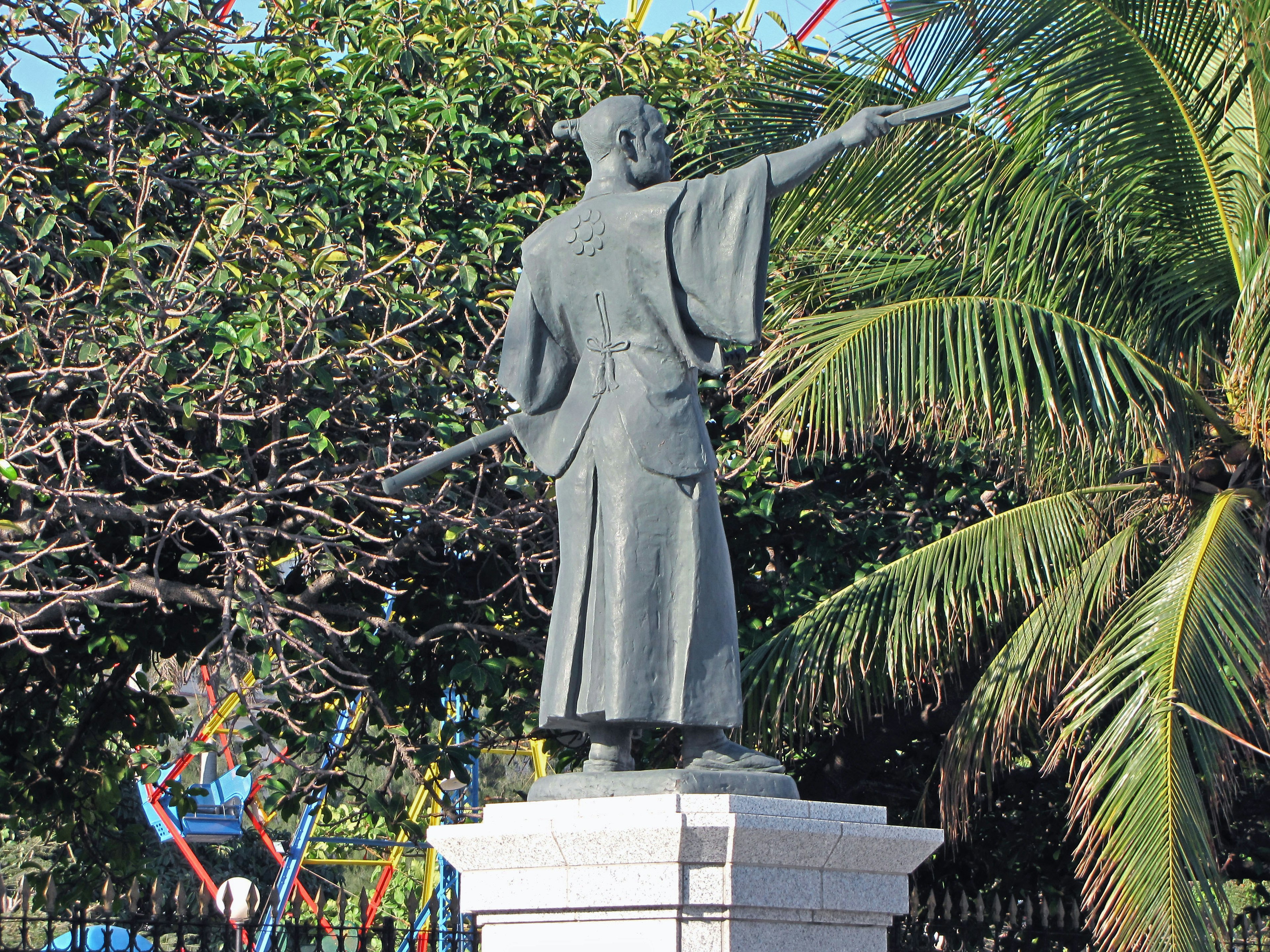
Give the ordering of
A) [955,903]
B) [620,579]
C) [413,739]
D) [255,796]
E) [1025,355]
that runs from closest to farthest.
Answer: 1. [620,579]
2. [1025,355]
3. [413,739]
4. [955,903]
5. [255,796]

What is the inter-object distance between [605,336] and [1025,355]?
12.5ft

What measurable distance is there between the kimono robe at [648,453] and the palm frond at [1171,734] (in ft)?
8.10

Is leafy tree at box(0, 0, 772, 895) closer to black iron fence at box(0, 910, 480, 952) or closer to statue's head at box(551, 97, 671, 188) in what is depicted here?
black iron fence at box(0, 910, 480, 952)

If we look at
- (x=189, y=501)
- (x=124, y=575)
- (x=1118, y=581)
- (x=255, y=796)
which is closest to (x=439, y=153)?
(x=189, y=501)

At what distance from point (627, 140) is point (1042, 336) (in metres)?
3.39

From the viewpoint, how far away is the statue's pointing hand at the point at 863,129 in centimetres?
426

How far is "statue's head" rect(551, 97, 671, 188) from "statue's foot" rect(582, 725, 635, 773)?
1.69 metres

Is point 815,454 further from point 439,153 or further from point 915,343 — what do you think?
point 439,153

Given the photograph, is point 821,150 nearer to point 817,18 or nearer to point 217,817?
point 817,18

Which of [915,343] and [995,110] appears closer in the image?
[915,343]

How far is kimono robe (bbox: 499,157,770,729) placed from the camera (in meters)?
4.30

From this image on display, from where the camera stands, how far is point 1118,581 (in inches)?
300

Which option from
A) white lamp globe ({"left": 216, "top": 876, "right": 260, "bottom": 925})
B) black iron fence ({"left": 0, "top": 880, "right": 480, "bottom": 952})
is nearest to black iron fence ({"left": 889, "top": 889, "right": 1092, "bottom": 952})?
black iron fence ({"left": 0, "top": 880, "right": 480, "bottom": 952})

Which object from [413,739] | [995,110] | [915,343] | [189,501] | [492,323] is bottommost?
[413,739]
